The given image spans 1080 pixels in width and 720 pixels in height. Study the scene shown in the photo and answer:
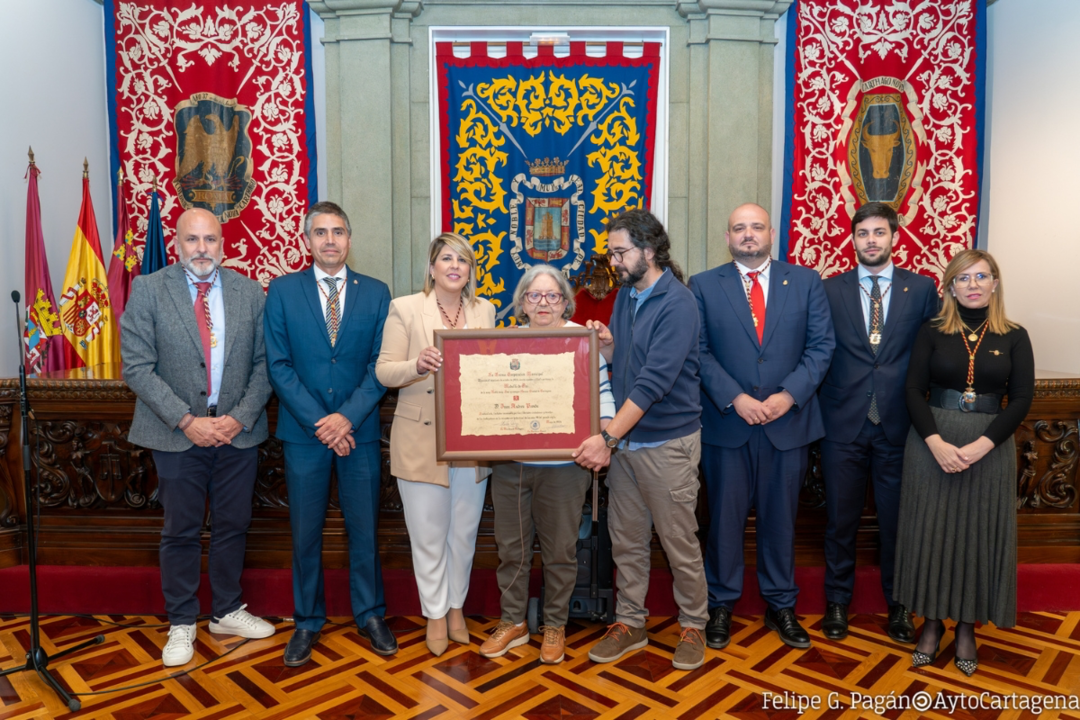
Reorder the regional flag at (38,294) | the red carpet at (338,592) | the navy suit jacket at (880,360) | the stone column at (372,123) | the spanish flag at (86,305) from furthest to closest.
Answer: the stone column at (372,123)
the spanish flag at (86,305)
the regional flag at (38,294)
the red carpet at (338,592)
the navy suit jacket at (880,360)

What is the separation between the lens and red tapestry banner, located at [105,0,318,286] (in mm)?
4516

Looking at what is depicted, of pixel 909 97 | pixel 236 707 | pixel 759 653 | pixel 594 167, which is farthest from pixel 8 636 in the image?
pixel 909 97

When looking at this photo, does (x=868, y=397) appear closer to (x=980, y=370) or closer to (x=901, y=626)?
(x=980, y=370)

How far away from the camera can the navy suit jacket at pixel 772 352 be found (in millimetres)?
2629

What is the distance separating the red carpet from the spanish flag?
52.6 inches

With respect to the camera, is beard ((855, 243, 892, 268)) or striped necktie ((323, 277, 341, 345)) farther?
beard ((855, 243, 892, 268))

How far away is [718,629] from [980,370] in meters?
1.35

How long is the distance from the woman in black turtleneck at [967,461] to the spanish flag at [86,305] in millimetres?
4135

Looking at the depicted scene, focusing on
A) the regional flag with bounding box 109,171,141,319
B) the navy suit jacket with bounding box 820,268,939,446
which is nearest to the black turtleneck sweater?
the navy suit jacket with bounding box 820,268,939,446

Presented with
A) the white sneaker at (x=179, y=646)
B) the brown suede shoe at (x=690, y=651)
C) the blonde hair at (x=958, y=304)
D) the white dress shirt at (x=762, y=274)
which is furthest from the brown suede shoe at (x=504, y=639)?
the blonde hair at (x=958, y=304)

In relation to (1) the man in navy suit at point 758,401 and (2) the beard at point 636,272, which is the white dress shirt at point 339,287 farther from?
(1) the man in navy suit at point 758,401

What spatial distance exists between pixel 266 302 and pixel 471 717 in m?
1.64

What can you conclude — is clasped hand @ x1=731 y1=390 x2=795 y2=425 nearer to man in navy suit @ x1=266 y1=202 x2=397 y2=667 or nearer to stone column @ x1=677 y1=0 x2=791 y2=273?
man in navy suit @ x1=266 y1=202 x2=397 y2=667

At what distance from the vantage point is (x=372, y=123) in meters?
4.53
